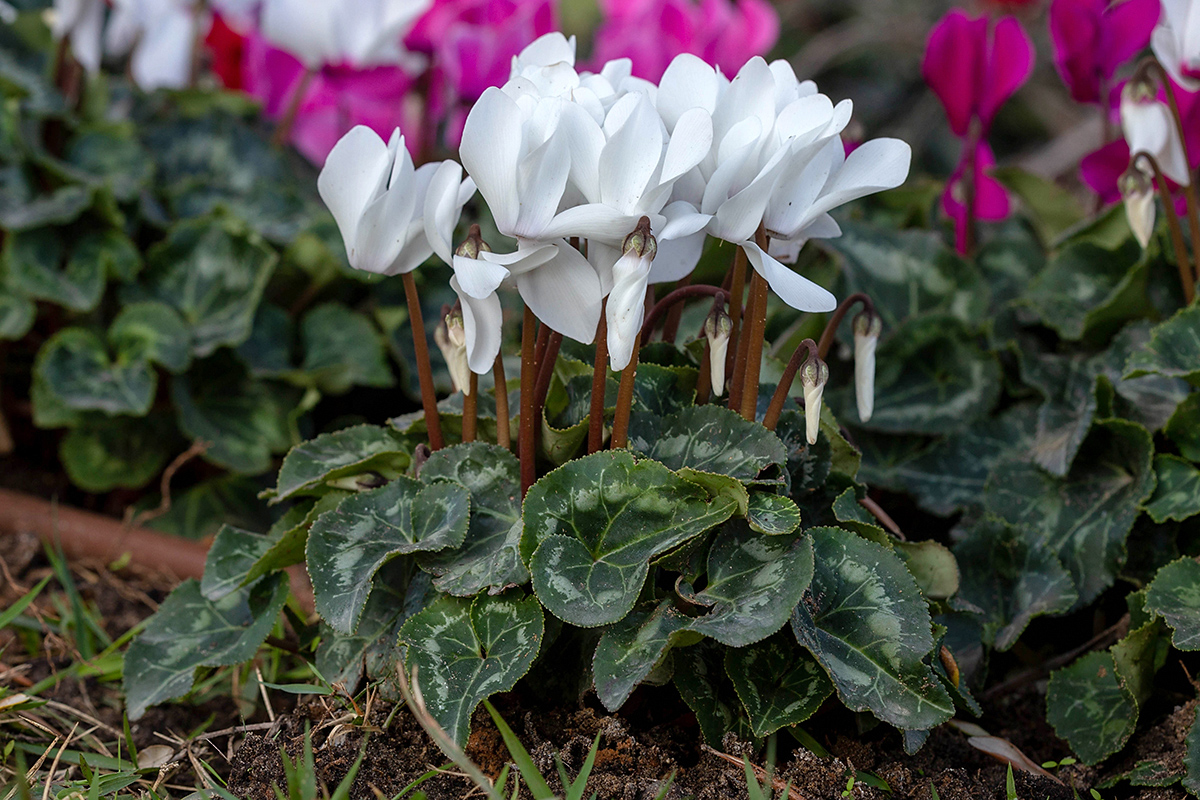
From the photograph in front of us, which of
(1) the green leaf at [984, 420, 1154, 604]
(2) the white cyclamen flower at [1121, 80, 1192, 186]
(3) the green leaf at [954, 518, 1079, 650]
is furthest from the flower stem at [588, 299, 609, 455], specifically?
(2) the white cyclamen flower at [1121, 80, 1192, 186]

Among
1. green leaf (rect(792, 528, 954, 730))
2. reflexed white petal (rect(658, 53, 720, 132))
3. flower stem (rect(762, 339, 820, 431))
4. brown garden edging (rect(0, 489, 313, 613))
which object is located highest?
reflexed white petal (rect(658, 53, 720, 132))

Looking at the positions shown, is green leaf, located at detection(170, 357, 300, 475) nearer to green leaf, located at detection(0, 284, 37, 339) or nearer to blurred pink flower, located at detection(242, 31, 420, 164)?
green leaf, located at detection(0, 284, 37, 339)

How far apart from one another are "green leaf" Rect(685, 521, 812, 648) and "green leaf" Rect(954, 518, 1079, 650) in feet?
1.35

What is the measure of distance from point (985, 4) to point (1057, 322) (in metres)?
2.06

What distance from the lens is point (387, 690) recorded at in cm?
116

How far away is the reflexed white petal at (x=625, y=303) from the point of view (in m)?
0.93

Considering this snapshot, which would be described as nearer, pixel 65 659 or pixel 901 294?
pixel 65 659

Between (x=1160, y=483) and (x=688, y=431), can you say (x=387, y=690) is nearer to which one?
(x=688, y=431)

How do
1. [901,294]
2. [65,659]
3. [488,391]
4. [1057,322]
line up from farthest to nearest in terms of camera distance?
[901,294]
[1057,322]
[65,659]
[488,391]

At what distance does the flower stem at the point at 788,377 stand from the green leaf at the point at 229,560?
632mm

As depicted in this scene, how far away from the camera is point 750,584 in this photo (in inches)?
42.3

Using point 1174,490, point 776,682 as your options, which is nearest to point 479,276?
point 776,682

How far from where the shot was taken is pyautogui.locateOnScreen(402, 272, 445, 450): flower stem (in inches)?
45.6

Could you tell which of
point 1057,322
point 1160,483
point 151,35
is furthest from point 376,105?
point 1160,483
